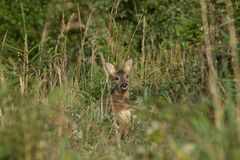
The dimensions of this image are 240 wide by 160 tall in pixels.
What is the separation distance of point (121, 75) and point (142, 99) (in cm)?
305

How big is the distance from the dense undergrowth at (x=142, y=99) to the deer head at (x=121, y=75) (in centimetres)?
13

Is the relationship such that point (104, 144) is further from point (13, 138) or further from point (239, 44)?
point (13, 138)

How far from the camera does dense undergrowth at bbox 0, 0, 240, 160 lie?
221 inches

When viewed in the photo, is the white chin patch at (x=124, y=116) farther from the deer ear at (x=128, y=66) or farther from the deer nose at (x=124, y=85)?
the deer ear at (x=128, y=66)

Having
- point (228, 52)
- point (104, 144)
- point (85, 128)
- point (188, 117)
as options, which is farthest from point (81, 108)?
point (188, 117)

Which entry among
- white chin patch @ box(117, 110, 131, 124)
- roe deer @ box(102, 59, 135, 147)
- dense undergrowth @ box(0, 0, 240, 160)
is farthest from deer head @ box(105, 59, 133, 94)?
white chin patch @ box(117, 110, 131, 124)

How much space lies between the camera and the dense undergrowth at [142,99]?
18.4ft

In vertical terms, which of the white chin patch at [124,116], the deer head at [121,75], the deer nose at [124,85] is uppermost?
the deer head at [121,75]

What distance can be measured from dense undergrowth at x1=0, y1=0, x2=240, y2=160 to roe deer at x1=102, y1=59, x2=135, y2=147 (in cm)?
12

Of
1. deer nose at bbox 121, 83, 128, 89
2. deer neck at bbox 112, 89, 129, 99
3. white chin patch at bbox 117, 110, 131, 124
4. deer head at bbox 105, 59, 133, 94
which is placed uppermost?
deer head at bbox 105, 59, 133, 94

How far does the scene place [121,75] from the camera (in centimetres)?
1064

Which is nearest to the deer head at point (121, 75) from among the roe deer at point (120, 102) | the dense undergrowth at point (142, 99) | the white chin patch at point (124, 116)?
the roe deer at point (120, 102)

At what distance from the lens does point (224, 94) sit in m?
7.11

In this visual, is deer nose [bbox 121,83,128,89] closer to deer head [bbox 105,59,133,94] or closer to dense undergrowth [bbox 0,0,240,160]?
deer head [bbox 105,59,133,94]
